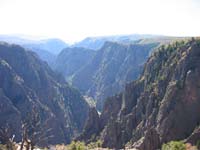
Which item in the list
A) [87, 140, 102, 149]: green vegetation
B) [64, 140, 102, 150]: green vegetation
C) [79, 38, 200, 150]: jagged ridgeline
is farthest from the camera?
[87, 140, 102, 149]: green vegetation

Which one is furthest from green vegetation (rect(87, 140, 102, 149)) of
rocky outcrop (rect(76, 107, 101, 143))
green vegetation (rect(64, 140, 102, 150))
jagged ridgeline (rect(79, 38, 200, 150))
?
rocky outcrop (rect(76, 107, 101, 143))

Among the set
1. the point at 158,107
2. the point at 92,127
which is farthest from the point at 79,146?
the point at 92,127

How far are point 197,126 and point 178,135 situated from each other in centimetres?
490

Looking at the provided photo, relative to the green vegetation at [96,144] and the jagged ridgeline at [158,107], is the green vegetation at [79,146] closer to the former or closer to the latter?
the green vegetation at [96,144]

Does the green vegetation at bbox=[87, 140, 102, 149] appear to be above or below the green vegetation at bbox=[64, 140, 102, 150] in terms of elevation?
below

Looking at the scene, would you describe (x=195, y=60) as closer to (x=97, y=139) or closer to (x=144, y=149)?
(x=144, y=149)

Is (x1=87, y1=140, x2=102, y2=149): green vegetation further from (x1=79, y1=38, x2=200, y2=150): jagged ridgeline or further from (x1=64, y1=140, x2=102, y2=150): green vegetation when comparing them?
(x1=79, y1=38, x2=200, y2=150): jagged ridgeline

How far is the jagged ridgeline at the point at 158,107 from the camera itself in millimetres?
87875

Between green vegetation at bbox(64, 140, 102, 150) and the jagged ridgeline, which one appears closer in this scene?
green vegetation at bbox(64, 140, 102, 150)

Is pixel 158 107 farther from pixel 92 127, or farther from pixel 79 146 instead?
pixel 79 146

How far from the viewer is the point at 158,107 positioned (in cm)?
10081

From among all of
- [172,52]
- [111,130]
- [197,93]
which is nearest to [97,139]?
[111,130]

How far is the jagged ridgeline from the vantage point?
8788 cm

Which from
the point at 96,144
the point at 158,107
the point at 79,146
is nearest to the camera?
the point at 79,146
